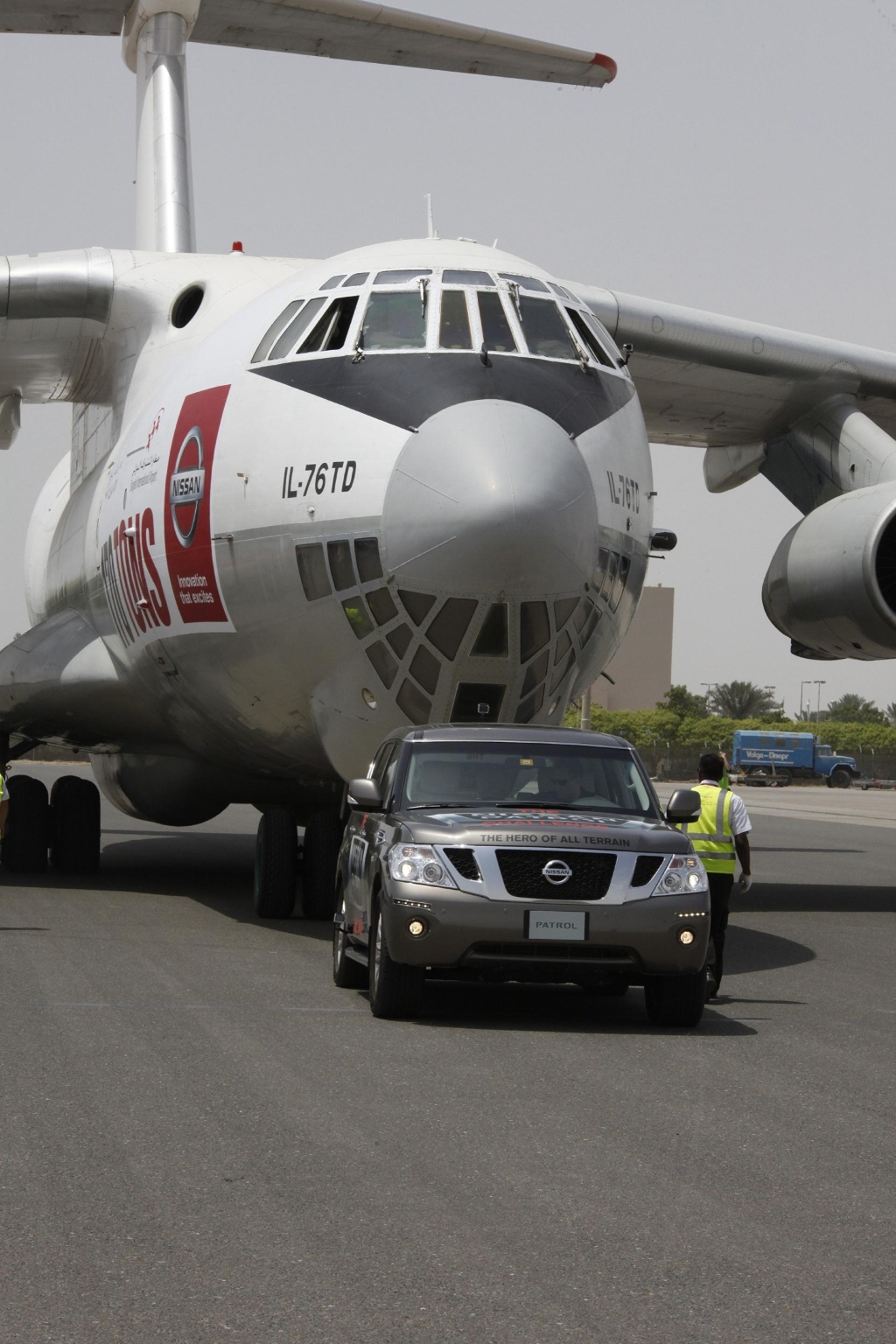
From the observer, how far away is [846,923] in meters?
14.8

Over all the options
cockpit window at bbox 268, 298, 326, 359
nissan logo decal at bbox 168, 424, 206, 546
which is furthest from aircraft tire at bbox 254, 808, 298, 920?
cockpit window at bbox 268, 298, 326, 359

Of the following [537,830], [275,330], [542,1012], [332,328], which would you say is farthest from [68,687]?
[537,830]

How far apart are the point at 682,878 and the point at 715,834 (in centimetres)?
191

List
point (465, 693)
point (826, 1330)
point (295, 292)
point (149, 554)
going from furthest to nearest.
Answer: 1. point (149, 554)
2. point (295, 292)
3. point (465, 693)
4. point (826, 1330)

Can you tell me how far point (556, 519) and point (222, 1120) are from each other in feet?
17.3

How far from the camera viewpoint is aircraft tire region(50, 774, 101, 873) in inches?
679

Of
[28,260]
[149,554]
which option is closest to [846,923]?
[149,554]

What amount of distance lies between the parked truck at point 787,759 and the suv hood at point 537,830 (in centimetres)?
6101

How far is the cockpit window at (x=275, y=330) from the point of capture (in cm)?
1220

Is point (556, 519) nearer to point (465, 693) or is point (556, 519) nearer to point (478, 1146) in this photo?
point (465, 693)

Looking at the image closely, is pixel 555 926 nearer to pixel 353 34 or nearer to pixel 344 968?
pixel 344 968

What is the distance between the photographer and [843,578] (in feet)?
50.1

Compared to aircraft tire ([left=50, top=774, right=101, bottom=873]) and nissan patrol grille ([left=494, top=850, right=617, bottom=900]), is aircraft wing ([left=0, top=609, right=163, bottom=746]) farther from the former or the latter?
nissan patrol grille ([left=494, top=850, right=617, bottom=900])

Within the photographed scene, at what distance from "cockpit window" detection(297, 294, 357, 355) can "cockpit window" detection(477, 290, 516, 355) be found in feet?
2.92
